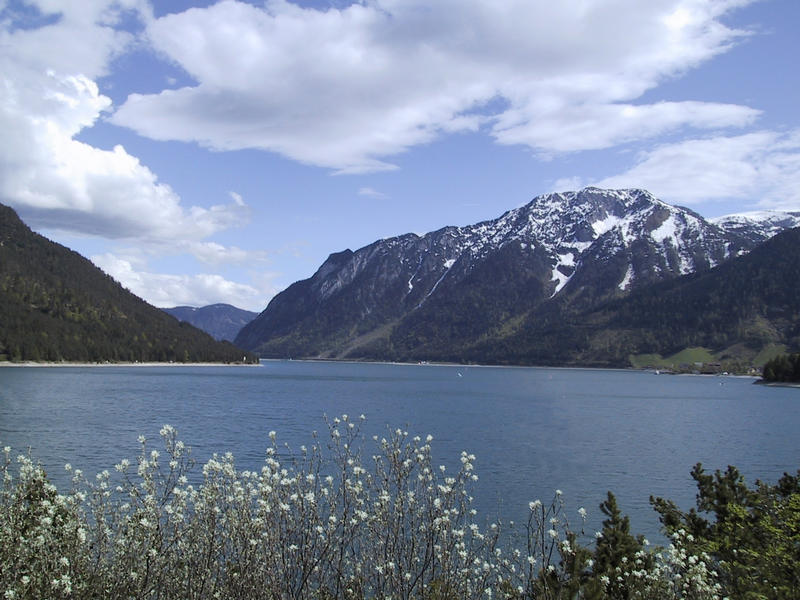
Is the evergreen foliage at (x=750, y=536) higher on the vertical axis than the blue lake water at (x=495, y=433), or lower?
higher

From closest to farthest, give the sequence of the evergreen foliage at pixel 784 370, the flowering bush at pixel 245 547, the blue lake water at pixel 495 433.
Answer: the flowering bush at pixel 245 547
the blue lake water at pixel 495 433
the evergreen foliage at pixel 784 370

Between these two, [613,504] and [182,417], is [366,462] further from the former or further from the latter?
[182,417]

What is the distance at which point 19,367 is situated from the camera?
18525 centimetres

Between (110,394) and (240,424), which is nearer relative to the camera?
(240,424)

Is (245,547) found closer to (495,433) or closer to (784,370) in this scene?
(495,433)

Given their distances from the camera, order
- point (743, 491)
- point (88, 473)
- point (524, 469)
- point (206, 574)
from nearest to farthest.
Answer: point (206, 574) → point (743, 491) → point (88, 473) → point (524, 469)

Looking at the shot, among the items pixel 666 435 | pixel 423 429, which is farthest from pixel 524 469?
pixel 666 435

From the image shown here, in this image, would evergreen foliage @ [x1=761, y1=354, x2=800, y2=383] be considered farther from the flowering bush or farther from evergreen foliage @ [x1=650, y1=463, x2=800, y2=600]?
the flowering bush

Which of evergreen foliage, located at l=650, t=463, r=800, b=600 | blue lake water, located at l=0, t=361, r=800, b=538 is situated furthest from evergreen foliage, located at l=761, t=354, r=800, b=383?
evergreen foliage, located at l=650, t=463, r=800, b=600

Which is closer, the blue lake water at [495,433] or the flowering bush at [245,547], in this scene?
the flowering bush at [245,547]

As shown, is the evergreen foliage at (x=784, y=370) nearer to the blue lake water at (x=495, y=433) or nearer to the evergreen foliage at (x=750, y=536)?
the blue lake water at (x=495, y=433)

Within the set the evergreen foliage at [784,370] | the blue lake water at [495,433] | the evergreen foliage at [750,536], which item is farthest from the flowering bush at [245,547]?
the evergreen foliage at [784,370]

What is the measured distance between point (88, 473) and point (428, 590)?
31888mm

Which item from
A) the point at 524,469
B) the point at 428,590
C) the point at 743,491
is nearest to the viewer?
the point at 428,590
